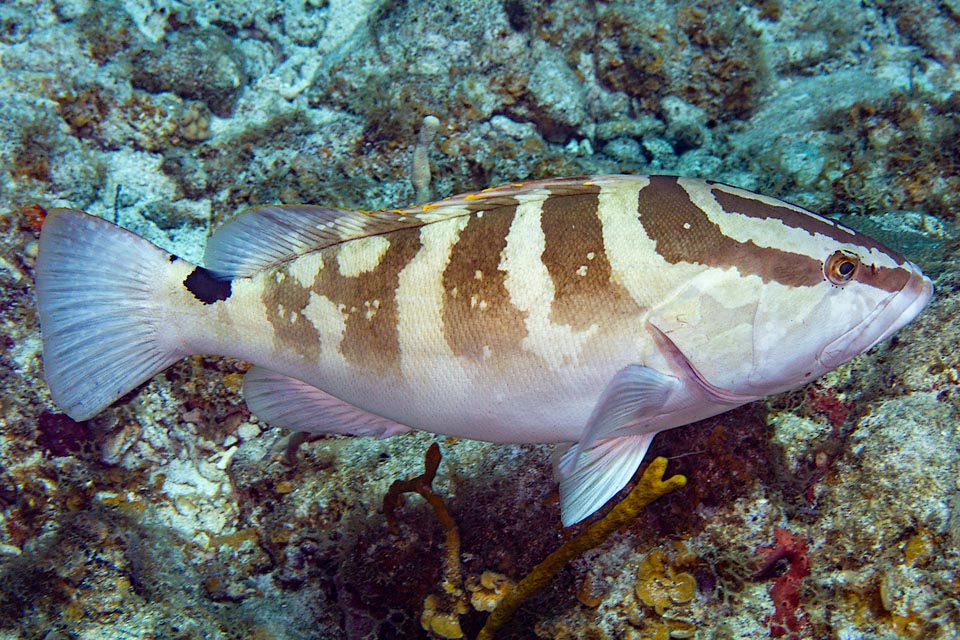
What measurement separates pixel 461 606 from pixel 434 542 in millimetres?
337

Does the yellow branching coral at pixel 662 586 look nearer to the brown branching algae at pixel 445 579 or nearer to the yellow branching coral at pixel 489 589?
the yellow branching coral at pixel 489 589

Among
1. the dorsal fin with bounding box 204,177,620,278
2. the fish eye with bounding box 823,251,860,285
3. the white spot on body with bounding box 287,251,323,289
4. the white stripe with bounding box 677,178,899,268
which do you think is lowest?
the fish eye with bounding box 823,251,860,285

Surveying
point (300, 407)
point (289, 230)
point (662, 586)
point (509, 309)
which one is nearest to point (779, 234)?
point (509, 309)

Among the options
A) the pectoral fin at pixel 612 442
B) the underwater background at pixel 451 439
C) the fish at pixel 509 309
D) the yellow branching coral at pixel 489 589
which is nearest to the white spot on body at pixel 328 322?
Answer: the fish at pixel 509 309

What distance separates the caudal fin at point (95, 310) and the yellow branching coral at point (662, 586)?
87.7 inches

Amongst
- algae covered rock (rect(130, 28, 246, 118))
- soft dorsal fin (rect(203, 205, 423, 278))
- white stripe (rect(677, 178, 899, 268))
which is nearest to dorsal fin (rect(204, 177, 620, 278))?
soft dorsal fin (rect(203, 205, 423, 278))

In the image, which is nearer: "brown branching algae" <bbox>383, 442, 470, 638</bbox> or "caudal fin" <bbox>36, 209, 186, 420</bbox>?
"caudal fin" <bbox>36, 209, 186, 420</bbox>

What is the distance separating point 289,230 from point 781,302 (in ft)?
6.22

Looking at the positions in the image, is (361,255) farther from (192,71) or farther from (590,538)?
(192,71)

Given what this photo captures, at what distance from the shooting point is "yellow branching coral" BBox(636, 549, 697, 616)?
7.70ft

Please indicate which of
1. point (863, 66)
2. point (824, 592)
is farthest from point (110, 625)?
point (863, 66)

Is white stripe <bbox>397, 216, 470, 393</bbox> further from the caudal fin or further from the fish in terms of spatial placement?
the caudal fin

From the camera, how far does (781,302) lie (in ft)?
6.29

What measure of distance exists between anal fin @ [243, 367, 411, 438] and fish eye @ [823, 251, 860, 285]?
1734mm
